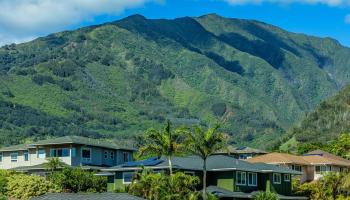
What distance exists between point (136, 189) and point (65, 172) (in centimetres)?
955

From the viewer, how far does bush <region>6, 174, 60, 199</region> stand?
64562 mm

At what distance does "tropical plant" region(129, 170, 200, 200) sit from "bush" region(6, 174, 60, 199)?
8.25m

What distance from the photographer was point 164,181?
198ft

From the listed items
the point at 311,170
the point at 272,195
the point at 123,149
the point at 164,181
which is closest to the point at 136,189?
the point at 164,181

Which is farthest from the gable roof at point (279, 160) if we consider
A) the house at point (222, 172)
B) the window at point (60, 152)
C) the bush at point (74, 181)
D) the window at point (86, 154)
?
the bush at point (74, 181)

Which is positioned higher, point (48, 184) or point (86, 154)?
point (86, 154)

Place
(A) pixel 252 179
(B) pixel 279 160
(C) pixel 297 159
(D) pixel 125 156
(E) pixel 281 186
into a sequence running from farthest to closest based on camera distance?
1. (C) pixel 297 159
2. (D) pixel 125 156
3. (B) pixel 279 160
4. (E) pixel 281 186
5. (A) pixel 252 179

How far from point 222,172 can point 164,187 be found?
12844 mm

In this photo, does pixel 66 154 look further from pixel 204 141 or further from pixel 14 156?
pixel 204 141

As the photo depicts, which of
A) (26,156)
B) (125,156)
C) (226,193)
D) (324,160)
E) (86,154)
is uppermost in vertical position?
(86,154)

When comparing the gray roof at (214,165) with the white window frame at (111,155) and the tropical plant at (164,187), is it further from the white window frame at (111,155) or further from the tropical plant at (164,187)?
the white window frame at (111,155)

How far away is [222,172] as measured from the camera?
7156cm

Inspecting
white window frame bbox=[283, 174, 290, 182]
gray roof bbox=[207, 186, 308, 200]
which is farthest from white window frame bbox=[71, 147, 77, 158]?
white window frame bbox=[283, 174, 290, 182]

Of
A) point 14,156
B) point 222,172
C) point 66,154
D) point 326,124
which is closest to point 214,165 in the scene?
point 222,172
